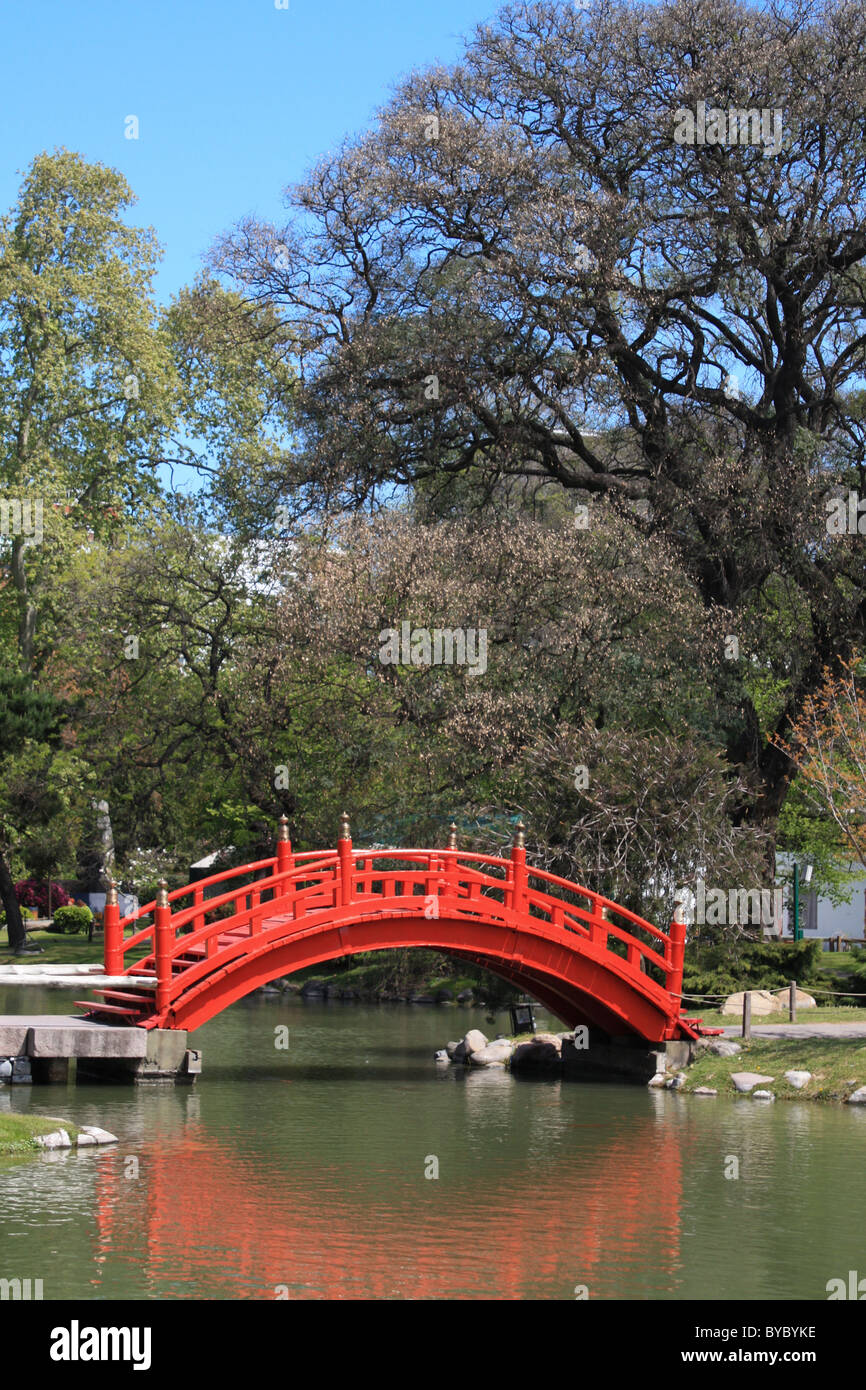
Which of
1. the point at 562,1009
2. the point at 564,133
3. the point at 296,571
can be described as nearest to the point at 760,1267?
the point at 562,1009

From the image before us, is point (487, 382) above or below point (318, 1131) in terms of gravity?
above

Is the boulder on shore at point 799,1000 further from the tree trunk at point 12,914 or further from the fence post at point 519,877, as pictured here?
the tree trunk at point 12,914

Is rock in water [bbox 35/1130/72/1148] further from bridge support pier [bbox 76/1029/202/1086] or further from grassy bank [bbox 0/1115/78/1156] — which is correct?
bridge support pier [bbox 76/1029/202/1086]

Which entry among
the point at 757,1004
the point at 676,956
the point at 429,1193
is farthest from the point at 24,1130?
the point at 757,1004

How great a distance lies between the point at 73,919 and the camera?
51.9 meters

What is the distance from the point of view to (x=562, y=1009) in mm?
25578

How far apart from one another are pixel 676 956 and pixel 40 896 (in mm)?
41440

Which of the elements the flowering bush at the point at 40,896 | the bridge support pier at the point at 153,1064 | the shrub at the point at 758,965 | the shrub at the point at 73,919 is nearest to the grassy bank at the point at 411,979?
the shrub at the point at 758,965

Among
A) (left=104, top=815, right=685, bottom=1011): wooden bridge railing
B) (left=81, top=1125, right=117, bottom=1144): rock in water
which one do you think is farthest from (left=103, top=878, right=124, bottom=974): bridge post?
(left=81, top=1125, right=117, bottom=1144): rock in water

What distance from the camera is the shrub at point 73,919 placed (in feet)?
170

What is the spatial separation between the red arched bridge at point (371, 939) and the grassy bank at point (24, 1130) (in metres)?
3.51

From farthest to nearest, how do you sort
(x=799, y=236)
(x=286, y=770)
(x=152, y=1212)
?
(x=286, y=770) → (x=799, y=236) → (x=152, y=1212)
